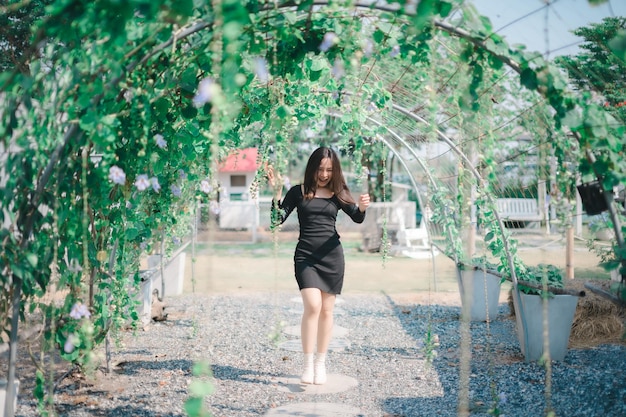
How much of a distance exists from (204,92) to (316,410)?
181cm

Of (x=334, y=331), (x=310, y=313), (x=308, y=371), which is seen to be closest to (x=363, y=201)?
(x=310, y=313)

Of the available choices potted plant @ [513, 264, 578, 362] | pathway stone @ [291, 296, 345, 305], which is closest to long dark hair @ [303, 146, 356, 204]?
potted plant @ [513, 264, 578, 362]

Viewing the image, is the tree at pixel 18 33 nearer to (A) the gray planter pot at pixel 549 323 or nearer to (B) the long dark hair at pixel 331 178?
(B) the long dark hair at pixel 331 178

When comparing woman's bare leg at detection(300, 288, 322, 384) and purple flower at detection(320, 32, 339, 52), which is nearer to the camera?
purple flower at detection(320, 32, 339, 52)

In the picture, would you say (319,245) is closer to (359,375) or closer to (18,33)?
(359,375)

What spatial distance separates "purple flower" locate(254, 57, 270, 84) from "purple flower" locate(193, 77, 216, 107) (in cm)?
28

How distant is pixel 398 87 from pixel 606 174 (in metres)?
2.83

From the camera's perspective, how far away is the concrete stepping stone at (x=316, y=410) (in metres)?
3.21

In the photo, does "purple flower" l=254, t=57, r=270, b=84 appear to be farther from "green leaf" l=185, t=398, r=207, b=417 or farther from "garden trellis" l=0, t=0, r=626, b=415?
"green leaf" l=185, t=398, r=207, b=417

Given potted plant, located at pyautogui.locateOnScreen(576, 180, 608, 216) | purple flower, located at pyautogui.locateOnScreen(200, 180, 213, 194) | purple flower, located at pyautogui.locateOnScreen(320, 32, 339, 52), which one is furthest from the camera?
purple flower, located at pyautogui.locateOnScreen(200, 180, 213, 194)

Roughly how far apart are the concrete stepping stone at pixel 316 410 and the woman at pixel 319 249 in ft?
1.31

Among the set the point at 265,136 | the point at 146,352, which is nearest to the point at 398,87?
the point at 265,136

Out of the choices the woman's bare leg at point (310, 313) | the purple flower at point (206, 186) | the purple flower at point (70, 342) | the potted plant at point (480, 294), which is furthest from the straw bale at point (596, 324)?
the purple flower at point (70, 342)

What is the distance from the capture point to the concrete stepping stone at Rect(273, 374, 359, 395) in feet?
11.9
